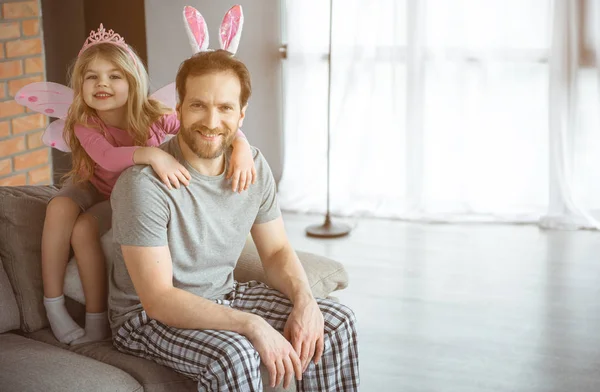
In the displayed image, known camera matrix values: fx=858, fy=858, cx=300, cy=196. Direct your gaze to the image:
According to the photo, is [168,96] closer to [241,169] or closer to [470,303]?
[241,169]

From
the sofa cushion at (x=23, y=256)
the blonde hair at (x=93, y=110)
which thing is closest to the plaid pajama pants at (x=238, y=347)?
the sofa cushion at (x=23, y=256)

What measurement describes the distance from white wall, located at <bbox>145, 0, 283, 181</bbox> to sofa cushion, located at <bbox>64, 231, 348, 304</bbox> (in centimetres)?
240

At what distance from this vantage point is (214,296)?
219 cm

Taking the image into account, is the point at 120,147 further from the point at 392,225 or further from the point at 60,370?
the point at 392,225

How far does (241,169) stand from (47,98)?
2.54 ft

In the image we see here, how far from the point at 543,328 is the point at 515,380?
49cm

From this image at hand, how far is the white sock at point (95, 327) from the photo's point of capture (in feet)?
7.29

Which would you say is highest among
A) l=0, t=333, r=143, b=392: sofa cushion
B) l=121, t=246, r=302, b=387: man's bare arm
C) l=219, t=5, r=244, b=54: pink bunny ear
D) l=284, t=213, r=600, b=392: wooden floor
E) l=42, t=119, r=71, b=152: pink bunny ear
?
l=219, t=5, r=244, b=54: pink bunny ear

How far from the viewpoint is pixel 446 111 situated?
184 inches

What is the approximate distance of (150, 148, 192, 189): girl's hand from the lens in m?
2.03

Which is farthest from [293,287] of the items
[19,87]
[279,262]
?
[19,87]

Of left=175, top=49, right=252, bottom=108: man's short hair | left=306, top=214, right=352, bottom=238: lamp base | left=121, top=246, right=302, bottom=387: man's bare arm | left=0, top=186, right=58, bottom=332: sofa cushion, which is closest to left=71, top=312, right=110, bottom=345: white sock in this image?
left=0, top=186, right=58, bottom=332: sofa cushion

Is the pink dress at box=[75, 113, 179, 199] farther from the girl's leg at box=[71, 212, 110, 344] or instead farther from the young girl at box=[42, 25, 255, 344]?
the girl's leg at box=[71, 212, 110, 344]

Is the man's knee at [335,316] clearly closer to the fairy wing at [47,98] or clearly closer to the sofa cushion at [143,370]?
the sofa cushion at [143,370]
